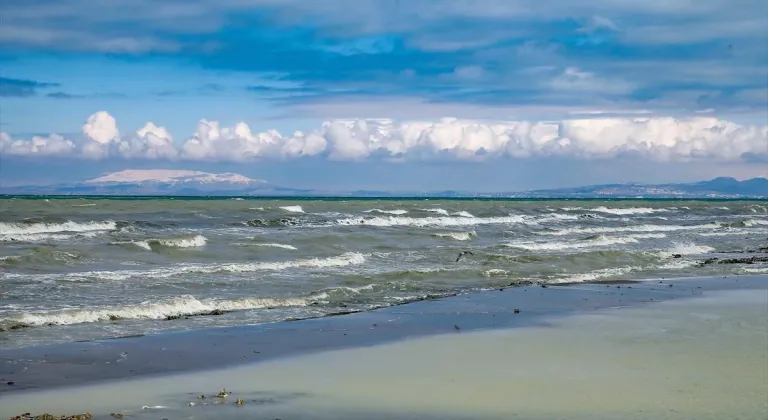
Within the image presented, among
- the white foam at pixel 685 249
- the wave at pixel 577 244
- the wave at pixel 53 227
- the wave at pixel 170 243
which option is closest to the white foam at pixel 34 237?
the wave at pixel 53 227

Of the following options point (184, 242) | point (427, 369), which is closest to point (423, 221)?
point (184, 242)

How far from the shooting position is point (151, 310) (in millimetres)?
15320

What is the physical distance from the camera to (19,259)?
76.1 ft

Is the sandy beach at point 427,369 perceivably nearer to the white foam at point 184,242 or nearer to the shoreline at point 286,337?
the shoreline at point 286,337

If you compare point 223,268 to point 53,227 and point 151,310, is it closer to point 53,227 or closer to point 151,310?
point 151,310

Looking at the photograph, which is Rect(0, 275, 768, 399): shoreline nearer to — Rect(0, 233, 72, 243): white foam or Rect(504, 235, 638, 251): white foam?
Rect(504, 235, 638, 251): white foam

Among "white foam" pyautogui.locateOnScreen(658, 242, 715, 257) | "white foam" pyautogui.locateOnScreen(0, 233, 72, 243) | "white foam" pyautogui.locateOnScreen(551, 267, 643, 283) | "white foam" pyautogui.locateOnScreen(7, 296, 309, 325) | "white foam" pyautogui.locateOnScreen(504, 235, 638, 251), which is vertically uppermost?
"white foam" pyautogui.locateOnScreen(0, 233, 72, 243)

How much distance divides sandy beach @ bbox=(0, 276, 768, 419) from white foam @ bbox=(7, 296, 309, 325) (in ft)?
6.99

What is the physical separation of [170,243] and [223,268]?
26.8 feet

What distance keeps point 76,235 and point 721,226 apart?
40.2 metres


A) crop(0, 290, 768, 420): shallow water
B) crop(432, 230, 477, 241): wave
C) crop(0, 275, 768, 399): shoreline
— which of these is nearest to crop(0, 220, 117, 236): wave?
crop(432, 230, 477, 241): wave

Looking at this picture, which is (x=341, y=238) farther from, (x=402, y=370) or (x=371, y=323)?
(x=402, y=370)

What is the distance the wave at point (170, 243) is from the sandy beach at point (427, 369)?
14.9 metres

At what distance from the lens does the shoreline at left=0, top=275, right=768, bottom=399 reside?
1020 cm
